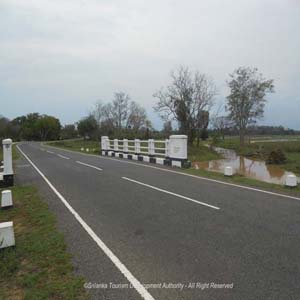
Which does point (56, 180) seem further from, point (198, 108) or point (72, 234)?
point (198, 108)

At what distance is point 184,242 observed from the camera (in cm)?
464

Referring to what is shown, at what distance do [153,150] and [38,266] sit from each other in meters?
14.7

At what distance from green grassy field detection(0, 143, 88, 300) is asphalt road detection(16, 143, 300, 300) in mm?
190

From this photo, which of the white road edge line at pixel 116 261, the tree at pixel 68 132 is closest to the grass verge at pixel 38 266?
the white road edge line at pixel 116 261

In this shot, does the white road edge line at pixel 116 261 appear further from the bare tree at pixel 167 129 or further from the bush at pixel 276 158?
the bare tree at pixel 167 129

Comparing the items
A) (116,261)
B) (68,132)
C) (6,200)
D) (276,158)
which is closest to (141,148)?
(6,200)

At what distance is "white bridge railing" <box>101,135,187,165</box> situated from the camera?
15.5 m

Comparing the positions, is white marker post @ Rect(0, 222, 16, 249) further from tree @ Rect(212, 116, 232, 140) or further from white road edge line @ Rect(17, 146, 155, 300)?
tree @ Rect(212, 116, 232, 140)

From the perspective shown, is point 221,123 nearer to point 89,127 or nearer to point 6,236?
point 89,127

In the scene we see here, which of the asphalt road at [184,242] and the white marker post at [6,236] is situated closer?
the asphalt road at [184,242]

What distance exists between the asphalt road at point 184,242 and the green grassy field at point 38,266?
0.62ft

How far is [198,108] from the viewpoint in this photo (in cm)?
3962

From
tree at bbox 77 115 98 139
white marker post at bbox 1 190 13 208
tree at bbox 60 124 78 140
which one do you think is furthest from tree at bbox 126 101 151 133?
white marker post at bbox 1 190 13 208

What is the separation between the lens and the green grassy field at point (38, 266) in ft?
Result: 11.2
